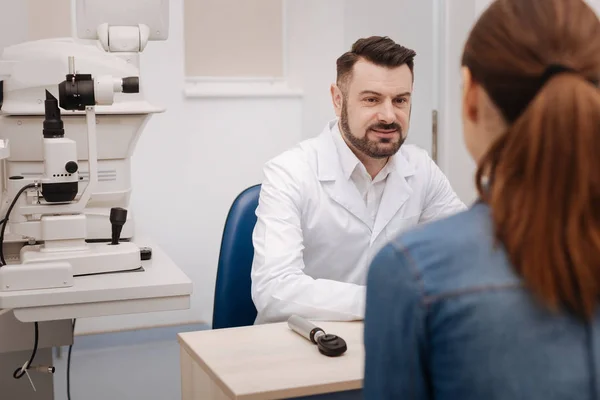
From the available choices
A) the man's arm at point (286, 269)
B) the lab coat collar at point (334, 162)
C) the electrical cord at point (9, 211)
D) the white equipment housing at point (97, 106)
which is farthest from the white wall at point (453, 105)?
the electrical cord at point (9, 211)

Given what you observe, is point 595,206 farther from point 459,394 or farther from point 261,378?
point 261,378

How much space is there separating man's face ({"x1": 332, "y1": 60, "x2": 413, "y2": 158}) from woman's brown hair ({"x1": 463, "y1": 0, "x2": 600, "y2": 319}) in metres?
1.47

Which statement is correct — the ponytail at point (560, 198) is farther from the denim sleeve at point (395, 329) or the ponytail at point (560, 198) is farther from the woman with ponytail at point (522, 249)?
the denim sleeve at point (395, 329)

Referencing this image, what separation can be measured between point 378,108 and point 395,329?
1533mm

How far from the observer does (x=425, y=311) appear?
2.47 ft

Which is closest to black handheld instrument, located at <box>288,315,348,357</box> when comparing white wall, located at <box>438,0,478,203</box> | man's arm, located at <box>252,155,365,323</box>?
man's arm, located at <box>252,155,365,323</box>

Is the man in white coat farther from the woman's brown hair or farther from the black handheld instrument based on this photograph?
the woman's brown hair

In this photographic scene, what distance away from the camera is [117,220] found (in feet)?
6.66

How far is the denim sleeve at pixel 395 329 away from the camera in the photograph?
2.50 feet

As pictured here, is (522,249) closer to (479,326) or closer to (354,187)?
(479,326)

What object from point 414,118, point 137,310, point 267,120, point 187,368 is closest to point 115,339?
point 267,120

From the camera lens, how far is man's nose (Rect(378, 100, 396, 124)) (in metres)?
2.23

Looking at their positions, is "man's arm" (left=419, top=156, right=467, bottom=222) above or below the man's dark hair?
below

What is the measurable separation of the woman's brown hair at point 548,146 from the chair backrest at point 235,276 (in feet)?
4.68
